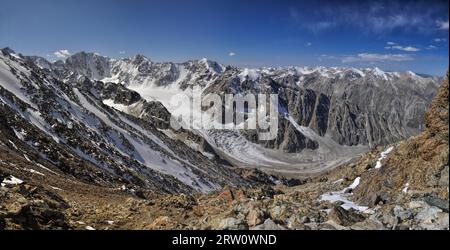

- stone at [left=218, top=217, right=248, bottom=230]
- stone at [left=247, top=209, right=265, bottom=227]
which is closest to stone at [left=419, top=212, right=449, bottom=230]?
stone at [left=247, top=209, right=265, bottom=227]

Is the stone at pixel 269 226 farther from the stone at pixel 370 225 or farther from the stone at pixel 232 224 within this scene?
the stone at pixel 370 225

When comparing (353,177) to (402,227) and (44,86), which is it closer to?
(402,227)

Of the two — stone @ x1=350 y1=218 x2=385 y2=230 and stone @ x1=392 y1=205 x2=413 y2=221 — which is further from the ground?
stone @ x1=392 y1=205 x2=413 y2=221

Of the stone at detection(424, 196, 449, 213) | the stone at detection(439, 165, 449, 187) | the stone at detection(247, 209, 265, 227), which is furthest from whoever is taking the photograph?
the stone at detection(247, 209, 265, 227)

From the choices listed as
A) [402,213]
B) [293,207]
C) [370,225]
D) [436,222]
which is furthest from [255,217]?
[436,222]

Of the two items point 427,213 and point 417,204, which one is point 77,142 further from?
point 427,213

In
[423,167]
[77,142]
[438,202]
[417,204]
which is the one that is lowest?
[417,204]

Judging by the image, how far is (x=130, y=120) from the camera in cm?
11281

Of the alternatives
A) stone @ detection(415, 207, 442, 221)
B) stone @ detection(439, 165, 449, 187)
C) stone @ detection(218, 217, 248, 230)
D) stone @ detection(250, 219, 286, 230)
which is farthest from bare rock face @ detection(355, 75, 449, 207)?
stone @ detection(218, 217, 248, 230)

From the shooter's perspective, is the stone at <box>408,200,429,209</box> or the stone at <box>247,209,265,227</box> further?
the stone at <box>408,200,429,209</box>

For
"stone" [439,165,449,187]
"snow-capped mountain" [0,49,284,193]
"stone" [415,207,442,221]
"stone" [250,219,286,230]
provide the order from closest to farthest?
1. "stone" [415,207,442,221]
2. "stone" [250,219,286,230]
3. "stone" [439,165,449,187]
4. "snow-capped mountain" [0,49,284,193]

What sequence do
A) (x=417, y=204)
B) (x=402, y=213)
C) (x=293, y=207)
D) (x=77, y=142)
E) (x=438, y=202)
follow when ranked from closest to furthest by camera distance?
(x=438, y=202)
(x=402, y=213)
(x=417, y=204)
(x=293, y=207)
(x=77, y=142)

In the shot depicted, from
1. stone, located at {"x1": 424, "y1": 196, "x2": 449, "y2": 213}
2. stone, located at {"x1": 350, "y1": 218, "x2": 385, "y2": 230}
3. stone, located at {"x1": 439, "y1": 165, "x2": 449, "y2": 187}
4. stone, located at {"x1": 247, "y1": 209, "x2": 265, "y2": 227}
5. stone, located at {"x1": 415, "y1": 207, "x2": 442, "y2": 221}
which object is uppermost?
stone, located at {"x1": 439, "y1": 165, "x2": 449, "y2": 187}

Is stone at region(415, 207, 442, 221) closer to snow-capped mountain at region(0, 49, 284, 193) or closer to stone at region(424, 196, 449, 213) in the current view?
stone at region(424, 196, 449, 213)
